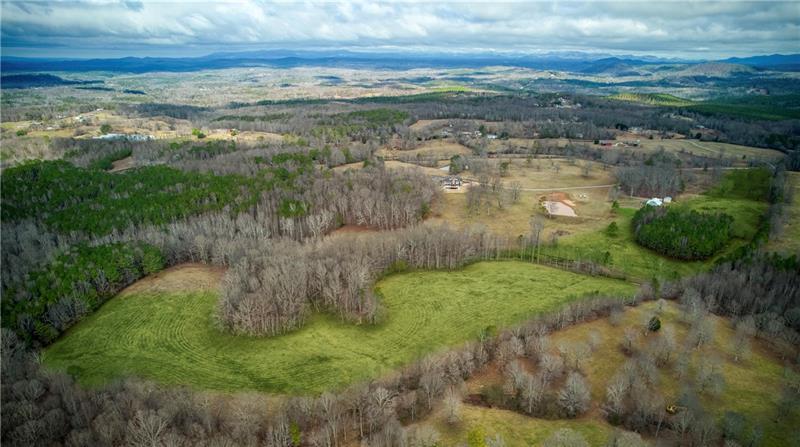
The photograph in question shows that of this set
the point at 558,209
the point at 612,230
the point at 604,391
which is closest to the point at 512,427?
the point at 604,391

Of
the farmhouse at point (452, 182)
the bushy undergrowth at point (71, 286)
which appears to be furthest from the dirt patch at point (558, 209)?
the bushy undergrowth at point (71, 286)

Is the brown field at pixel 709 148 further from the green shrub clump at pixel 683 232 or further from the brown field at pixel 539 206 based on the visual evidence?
the green shrub clump at pixel 683 232

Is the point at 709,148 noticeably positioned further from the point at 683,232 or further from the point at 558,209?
the point at 683,232

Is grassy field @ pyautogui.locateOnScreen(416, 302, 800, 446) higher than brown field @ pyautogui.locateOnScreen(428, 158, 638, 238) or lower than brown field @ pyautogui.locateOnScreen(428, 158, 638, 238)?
lower

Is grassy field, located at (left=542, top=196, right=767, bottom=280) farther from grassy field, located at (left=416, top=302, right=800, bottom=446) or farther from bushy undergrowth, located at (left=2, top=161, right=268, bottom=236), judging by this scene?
bushy undergrowth, located at (left=2, top=161, right=268, bottom=236)

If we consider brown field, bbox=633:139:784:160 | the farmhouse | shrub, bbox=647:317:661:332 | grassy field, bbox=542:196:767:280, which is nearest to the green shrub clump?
grassy field, bbox=542:196:767:280
